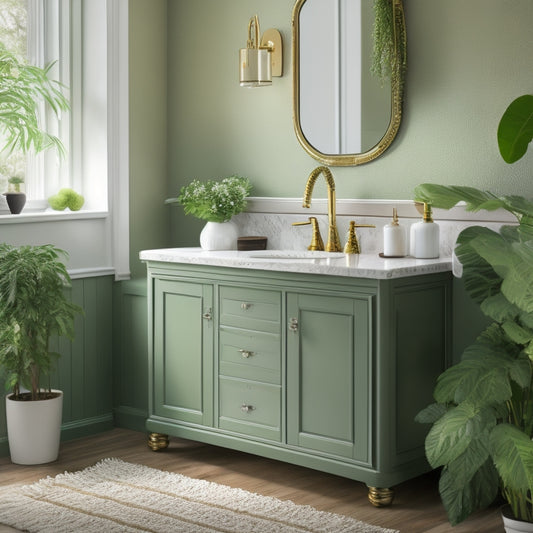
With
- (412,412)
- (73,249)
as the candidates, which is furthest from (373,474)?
(73,249)

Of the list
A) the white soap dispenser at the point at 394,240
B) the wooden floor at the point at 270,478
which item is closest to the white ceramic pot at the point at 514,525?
the wooden floor at the point at 270,478

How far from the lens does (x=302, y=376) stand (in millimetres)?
3629

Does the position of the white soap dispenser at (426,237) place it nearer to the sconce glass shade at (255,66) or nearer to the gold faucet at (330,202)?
the gold faucet at (330,202)

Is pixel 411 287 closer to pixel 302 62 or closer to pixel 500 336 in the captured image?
pixel 500 336

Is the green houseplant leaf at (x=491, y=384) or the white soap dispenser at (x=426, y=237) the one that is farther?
the white soap dispenser at (x=426, y=237)

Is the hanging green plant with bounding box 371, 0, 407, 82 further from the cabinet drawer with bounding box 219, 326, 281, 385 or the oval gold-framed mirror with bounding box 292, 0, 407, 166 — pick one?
the cabinet drawer with bounding box 219, 326, 281, 385

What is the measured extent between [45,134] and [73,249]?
56 centimetres

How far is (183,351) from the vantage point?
13.3ft

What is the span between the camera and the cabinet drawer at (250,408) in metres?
3.73

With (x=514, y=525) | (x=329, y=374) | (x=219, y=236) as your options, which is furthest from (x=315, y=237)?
(x=514, y=525)

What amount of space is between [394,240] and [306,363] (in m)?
0.62

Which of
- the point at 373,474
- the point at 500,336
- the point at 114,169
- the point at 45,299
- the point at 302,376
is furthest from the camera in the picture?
the point at 114,169

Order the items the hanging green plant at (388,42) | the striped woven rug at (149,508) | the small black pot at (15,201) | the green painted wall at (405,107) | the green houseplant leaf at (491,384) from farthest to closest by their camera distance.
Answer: the small black pot at (15,201)
the hanging green plant at (388,42)
the green painted wall at (405,107)
the striped woven rug at (149,508)
the green houseplant leaf at (491,384)

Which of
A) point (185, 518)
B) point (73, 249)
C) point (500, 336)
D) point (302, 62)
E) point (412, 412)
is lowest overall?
point (185, 518)
